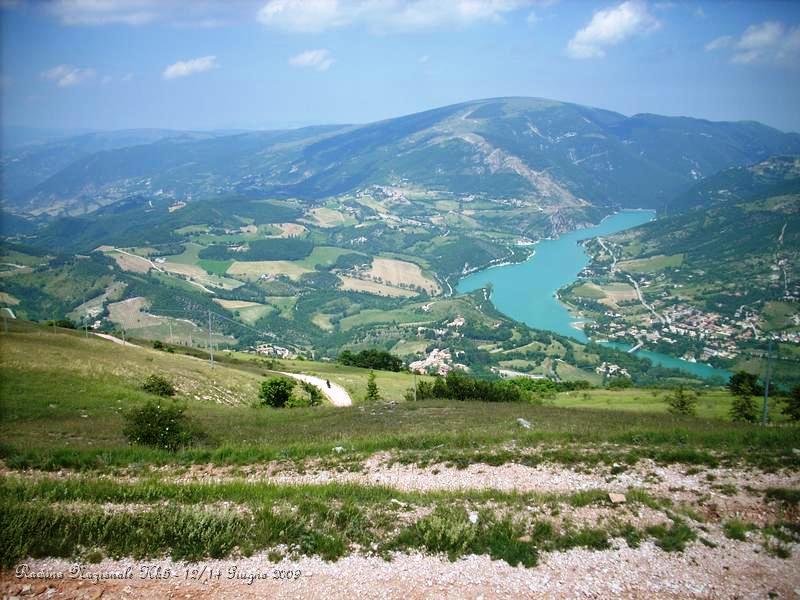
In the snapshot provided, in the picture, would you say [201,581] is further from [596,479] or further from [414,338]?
[414,338]

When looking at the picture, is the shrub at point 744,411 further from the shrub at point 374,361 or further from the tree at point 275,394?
the shrub at point 374,361

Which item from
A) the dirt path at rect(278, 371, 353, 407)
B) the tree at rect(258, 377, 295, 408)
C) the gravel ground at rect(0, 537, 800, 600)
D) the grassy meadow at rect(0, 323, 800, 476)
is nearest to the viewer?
the gravel ground at rect(0, 537, 800, 600)

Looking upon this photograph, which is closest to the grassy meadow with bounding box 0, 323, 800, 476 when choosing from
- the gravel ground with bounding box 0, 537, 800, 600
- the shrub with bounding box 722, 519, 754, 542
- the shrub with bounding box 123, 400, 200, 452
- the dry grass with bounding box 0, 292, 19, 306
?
the shrub with bounding box 123, 400, 200, 452

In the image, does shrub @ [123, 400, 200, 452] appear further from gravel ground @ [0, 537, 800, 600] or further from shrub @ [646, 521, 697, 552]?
shrub @ [646, 521, 697, 552]

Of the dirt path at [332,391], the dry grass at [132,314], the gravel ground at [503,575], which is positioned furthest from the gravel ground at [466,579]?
the dry grass at [132,314]

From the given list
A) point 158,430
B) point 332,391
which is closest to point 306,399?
point 332,391

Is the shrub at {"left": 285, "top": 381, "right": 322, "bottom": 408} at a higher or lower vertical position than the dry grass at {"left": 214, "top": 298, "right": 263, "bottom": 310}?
higher

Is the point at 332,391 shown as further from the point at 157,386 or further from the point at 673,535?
the point at 673,535
